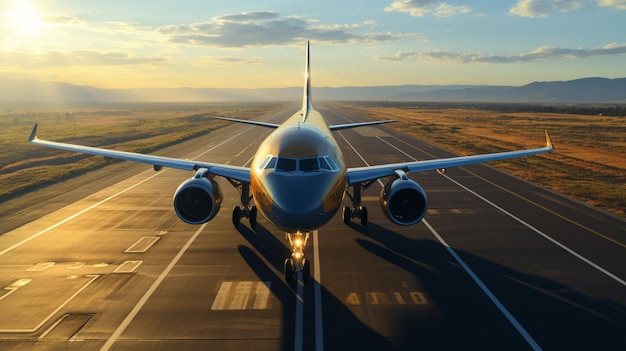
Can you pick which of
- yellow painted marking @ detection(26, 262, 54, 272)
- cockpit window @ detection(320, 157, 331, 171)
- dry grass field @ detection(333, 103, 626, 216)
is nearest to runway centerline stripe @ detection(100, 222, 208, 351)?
yellow painted marking @ detection(26, 262, 54, 272)

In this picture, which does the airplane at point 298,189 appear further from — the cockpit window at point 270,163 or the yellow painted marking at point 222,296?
the yellow painted marking at point 222,296

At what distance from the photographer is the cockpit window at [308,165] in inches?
527

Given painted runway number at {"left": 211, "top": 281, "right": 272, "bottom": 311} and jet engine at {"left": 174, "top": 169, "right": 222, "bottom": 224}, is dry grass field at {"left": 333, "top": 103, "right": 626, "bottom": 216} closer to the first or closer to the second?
painted runway number at {"left": 211, "top": 281, "right": 272, "bottom": 311}

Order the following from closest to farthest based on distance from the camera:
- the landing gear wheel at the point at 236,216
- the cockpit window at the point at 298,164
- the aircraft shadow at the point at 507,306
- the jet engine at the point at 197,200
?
the aircraft shadow at the point at 507,306 → the cockpit window at the point at 298,164 → the jet engine at the point at 197,200 → the landing gear wheel at the point at 236,216

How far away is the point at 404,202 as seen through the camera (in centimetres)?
1669

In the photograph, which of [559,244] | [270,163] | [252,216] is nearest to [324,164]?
[270,163]

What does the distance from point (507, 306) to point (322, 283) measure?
22.0 ft

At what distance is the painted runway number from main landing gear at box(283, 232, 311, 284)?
36.4 inches

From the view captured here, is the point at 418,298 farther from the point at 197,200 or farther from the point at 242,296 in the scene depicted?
the point at 197,200

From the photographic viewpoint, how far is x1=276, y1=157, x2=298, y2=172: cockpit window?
13.4 meters

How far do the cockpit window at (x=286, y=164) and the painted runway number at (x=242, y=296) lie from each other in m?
4.77

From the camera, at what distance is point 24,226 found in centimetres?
2152

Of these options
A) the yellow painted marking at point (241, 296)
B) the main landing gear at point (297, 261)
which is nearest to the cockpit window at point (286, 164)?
the main landing gear at point (297, 261)

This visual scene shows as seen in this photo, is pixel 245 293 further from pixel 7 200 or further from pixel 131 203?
pixel 7 200
